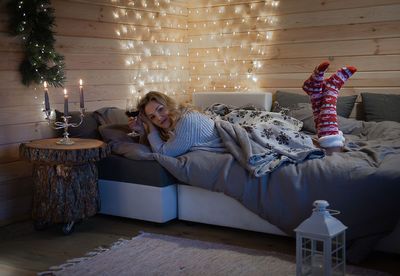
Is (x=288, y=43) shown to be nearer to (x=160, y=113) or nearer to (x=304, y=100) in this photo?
(x=304, y=100)

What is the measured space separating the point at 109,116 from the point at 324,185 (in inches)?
62.8

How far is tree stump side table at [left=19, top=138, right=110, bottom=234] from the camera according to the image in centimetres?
248

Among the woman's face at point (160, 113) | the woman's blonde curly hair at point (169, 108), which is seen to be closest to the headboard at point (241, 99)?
the woman's blonde curly hair at point (169, 108)

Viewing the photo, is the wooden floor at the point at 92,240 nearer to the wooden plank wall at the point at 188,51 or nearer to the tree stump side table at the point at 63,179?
the tree stump side table at the point at 63,179

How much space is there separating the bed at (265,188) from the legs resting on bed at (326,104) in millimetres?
109

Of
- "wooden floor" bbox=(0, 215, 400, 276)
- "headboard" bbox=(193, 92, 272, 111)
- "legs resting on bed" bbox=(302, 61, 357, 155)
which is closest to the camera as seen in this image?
"wooden floor" bbox=(0, 215, 400, 276)

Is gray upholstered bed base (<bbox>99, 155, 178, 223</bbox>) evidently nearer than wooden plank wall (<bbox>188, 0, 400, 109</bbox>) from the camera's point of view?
Yes

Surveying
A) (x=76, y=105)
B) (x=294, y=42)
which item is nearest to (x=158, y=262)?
(x=76, y=105)

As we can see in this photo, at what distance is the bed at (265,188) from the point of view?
2.12m

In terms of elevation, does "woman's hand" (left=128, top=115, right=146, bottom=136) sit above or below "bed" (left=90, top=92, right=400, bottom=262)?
above

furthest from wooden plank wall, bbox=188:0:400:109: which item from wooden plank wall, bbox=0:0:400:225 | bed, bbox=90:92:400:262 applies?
bed, bbox=90:92:400:262

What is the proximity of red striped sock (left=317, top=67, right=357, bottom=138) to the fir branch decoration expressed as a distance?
69.2 inches

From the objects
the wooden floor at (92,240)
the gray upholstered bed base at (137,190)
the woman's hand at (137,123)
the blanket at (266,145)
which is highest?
the woman's hand at (137,123)

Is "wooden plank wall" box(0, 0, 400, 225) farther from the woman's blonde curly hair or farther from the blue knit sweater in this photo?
the blue knit sweater
